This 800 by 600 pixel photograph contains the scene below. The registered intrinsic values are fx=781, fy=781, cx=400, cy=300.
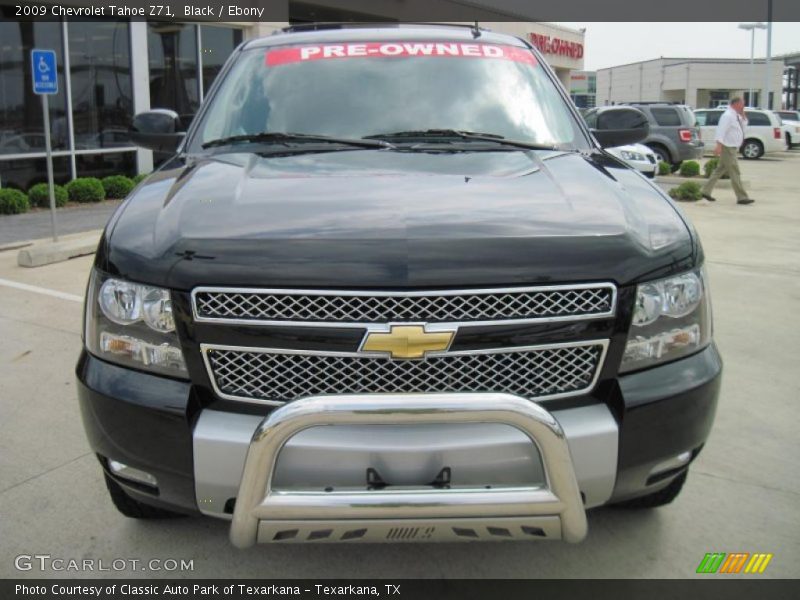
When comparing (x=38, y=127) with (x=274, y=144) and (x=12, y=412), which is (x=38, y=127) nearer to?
(x=12, y=412)

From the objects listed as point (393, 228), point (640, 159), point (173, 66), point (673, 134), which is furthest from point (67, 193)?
point (673, 134)

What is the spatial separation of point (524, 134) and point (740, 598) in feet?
6.30

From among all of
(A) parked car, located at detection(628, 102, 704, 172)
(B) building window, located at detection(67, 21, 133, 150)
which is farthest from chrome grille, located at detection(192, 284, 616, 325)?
(A) parked car, located at detection(628, 102, 704, 172)

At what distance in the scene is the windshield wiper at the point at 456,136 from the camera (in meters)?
3.18

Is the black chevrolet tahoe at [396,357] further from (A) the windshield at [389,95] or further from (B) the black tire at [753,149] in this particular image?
(B) the black tire at [753,149]

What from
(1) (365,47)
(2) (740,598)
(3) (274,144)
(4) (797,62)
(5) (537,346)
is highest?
(4) (797,62)

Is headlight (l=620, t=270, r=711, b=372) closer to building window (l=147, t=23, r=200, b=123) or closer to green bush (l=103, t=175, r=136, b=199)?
green bush (l=103, t=175, r=136, b=199)

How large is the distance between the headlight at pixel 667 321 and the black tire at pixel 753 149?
28037mm

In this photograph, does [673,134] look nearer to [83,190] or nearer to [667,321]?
[83,190]

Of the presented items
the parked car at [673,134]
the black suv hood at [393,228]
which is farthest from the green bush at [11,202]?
the parked car at [673,134]

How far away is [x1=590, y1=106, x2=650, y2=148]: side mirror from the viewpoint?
13.0ft

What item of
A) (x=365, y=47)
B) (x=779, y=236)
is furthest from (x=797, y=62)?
(x=365, y=47)

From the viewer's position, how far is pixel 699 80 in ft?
212

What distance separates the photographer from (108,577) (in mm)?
2602
